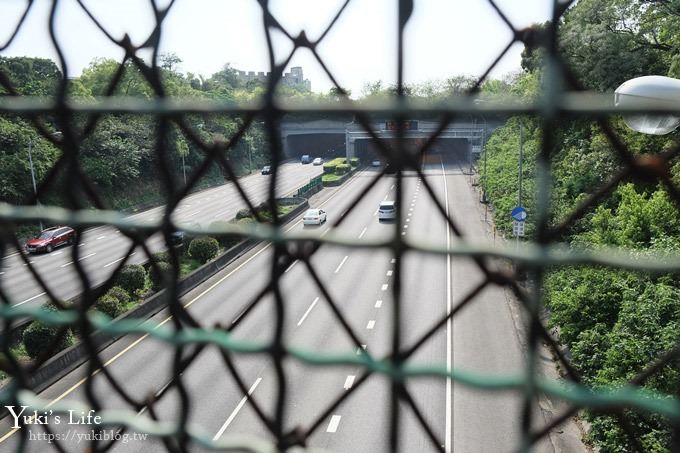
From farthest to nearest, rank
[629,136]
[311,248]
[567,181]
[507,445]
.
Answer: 1. [567,181]
2. [629,136]
3. [507,445]
4. [311,248]

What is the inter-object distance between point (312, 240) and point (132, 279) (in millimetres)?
8923

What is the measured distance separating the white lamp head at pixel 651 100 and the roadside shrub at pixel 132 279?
9.07 metres

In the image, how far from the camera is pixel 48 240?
1161 centimetres

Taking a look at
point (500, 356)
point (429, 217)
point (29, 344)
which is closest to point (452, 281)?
point (429, 217)

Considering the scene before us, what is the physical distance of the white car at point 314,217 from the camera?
8117 mm

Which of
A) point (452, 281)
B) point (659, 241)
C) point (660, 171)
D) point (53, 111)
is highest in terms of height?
point (53, 111)

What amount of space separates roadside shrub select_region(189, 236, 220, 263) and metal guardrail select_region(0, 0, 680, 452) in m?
9.06

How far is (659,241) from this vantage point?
510cm

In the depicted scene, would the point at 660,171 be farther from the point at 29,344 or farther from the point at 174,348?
the point at 29,344

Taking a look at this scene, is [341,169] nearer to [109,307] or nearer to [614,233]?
[109,307]

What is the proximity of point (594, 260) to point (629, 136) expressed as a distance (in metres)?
6.45

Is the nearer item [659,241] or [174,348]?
[174,348]

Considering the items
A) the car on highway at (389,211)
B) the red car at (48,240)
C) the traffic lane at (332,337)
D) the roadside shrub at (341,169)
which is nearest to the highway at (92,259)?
the red car at (48,240)

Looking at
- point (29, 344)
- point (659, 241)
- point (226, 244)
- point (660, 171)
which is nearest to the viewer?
point (660, 171)
